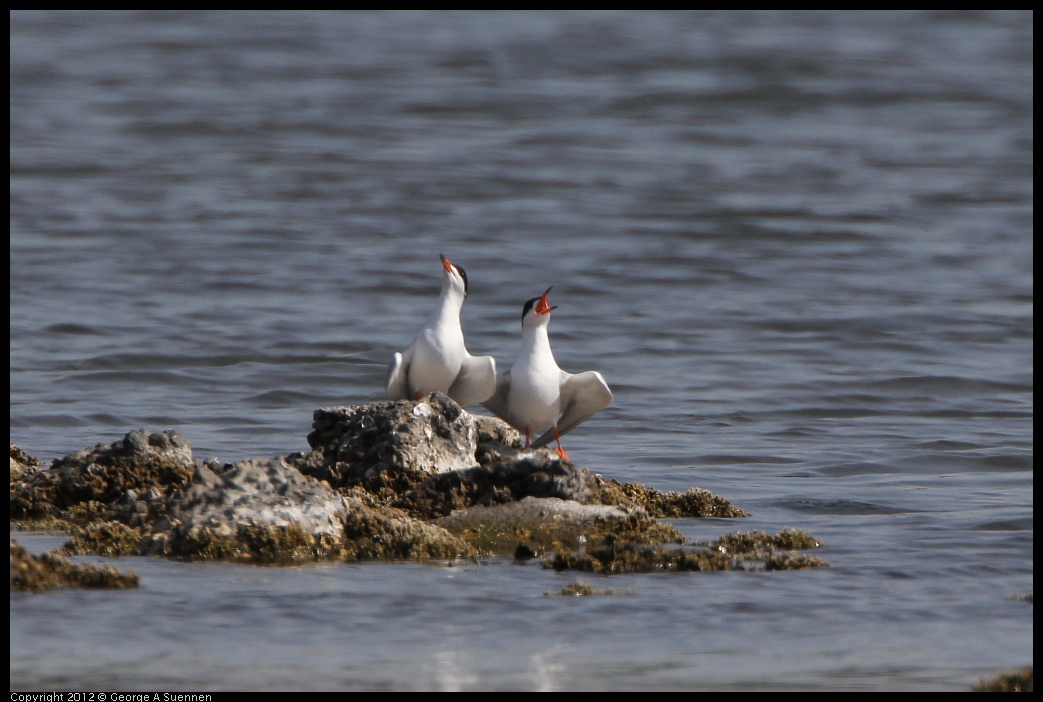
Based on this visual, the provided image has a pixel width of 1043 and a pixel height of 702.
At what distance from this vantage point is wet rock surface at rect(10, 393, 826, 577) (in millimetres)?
7469

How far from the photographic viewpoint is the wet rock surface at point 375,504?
7.47 m

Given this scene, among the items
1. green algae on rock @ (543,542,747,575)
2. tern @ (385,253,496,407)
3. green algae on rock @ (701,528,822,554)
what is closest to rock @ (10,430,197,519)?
tern @ (385,253,496,407)

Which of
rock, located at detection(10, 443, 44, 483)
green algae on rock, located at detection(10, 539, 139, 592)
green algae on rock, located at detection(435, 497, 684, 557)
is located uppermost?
green algae on rock, located at detection(10, 539, 139, 592)

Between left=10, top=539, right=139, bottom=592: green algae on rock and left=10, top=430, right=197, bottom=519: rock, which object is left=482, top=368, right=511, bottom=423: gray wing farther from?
left=10, top=539, right=139, bottom=592: green algae on rock

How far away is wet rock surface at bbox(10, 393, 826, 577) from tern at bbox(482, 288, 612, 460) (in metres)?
0.37

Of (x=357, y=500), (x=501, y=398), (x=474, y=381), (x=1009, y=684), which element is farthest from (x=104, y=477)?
(x=1009, y=684)

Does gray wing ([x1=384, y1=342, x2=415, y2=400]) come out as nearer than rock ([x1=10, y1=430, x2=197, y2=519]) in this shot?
No

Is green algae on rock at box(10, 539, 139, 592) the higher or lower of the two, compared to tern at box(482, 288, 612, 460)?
lower

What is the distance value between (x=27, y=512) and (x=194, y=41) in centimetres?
3521

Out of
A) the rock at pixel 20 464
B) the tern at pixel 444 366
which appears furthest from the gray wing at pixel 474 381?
the rock at pixel 20 464

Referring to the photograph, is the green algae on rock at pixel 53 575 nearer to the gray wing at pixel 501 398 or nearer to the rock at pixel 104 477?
the rock at pixel 104 477

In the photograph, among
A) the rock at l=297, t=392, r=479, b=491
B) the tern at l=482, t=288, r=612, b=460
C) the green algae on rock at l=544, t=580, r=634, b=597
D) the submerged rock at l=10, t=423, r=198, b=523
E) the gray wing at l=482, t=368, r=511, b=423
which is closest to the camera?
the green algae on rock at l=544, t=580, r=634, b=597

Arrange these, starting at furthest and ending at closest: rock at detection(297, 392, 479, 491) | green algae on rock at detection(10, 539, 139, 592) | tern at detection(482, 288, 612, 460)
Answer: tern at detection(482, 288, 612, 460) < rock at detection(297, 392, 479, 491) < green algae on rock at detection(10, 539, 139, 592)

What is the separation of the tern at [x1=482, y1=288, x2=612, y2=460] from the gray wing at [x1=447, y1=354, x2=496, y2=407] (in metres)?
0.12
